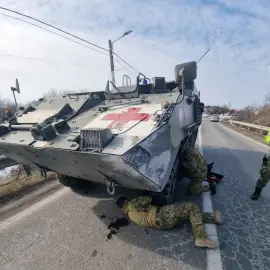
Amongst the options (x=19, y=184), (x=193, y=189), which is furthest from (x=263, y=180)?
(x=19, y=184)

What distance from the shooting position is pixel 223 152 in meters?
10.5

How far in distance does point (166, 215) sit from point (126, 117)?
1514mm

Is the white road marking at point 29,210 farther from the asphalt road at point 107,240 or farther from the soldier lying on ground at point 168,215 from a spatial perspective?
the soldier lying on ground at point 168,215

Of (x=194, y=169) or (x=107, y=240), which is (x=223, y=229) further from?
(x=107, y=240)

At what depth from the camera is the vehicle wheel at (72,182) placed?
5.52 metres

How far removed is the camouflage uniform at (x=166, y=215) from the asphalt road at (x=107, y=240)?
13cm

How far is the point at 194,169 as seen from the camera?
5027mm

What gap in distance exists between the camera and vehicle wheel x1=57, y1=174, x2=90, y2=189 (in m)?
5.52

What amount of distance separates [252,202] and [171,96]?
7.94 feet

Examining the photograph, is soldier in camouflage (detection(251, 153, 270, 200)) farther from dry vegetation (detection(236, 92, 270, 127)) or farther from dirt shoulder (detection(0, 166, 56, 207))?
dry vegetation (detection(236, 92, 270, 127))

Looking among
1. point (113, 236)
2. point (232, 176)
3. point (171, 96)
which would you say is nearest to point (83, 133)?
point (113, 236)

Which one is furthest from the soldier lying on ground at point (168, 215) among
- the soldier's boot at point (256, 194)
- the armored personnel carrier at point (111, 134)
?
the soldier's boot at point (256, 194)

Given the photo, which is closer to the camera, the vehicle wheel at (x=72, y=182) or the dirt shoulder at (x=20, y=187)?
the dirt shoulder at (x=20, y=187)

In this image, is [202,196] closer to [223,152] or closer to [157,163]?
[157,163]
